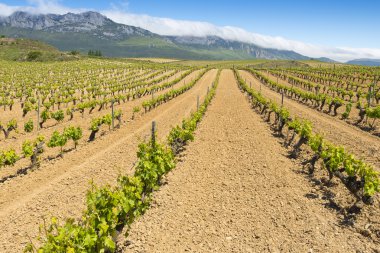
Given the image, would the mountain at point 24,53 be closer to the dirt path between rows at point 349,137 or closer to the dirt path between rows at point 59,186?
the dirt path between rows at point 349,137

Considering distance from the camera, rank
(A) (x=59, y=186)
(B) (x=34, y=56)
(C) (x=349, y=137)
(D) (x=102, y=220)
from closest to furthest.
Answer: (D) (x=102, y=220)
(A) (x=59, y=186)
(C) (x=349, y=137)
(B) (x=34, y=56)

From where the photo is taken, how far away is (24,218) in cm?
1154

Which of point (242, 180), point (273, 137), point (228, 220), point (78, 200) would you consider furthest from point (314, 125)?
point (78, 200)

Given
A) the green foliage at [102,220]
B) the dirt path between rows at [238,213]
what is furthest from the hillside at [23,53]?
the green foliage at [102,220]

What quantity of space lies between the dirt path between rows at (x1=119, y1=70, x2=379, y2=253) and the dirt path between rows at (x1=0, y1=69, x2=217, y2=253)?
2.61 meters

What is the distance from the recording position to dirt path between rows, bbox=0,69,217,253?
36.4ft

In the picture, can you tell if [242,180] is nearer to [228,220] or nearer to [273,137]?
[228,220]

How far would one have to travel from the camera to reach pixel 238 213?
11805 millimetres

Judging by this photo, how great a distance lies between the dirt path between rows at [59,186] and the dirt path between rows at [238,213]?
261 cm

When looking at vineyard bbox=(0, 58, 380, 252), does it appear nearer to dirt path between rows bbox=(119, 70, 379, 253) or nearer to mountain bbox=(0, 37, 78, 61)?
dirt path between rows bbox=(119, 70, 379, 253)

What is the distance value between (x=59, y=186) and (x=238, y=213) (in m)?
7.85

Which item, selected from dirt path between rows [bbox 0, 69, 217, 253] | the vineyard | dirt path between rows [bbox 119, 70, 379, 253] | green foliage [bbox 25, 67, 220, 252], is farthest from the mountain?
green foliage [bbox 25, 67, 220, 252]

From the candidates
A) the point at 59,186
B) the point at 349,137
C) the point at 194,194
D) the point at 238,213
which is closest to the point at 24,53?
the point at 59,186

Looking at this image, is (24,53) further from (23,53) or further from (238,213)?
(238,213)
